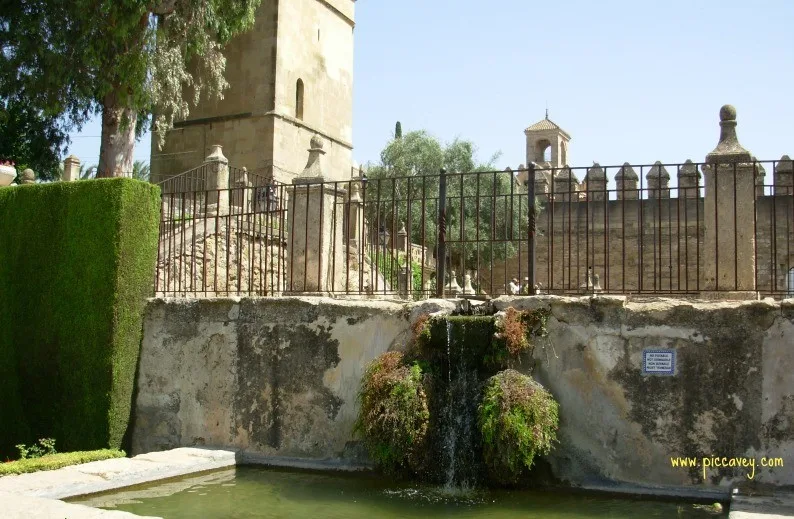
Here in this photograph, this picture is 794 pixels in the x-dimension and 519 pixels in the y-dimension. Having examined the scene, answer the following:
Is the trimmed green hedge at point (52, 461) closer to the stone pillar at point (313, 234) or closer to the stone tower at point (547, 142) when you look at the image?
the stone pillar at point (313, 234)

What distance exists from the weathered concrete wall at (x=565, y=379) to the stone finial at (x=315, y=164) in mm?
1908

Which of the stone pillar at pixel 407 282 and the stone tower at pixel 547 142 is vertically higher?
the stone tower at pixel 547 142

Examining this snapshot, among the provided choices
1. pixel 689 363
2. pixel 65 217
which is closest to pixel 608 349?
pixel 689 363

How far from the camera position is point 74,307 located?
10047 millimetres

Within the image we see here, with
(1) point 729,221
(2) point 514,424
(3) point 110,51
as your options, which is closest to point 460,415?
(2) point 514,424

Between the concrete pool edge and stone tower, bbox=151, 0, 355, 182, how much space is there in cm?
1780

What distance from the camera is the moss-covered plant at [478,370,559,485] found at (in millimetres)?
7391

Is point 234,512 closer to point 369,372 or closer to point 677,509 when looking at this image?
point 369,372

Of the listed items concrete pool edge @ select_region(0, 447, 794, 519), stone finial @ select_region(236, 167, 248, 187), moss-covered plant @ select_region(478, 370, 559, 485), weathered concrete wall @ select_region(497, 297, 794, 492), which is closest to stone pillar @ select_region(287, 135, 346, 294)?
concrete pool edge @ select_region(0, 447, 794, 519)

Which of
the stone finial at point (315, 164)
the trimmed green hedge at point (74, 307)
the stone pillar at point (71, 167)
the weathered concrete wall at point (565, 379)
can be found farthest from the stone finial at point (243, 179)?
the weathered concrete wall at point (565, 379)

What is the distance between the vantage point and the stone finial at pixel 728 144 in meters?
8.45

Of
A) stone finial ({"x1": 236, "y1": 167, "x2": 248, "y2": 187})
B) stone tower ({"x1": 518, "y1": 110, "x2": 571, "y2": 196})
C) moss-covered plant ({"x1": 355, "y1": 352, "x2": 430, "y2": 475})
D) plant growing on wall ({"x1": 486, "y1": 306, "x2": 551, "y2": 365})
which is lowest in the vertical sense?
moss-covered plant ({"x1": 355, "y1": 352, "x2": 430, "y2": 475})

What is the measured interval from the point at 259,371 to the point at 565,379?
3666 mm

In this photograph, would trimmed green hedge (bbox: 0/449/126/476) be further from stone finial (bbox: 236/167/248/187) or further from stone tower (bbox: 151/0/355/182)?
stone tower (bbox: 151/0/355/182)
